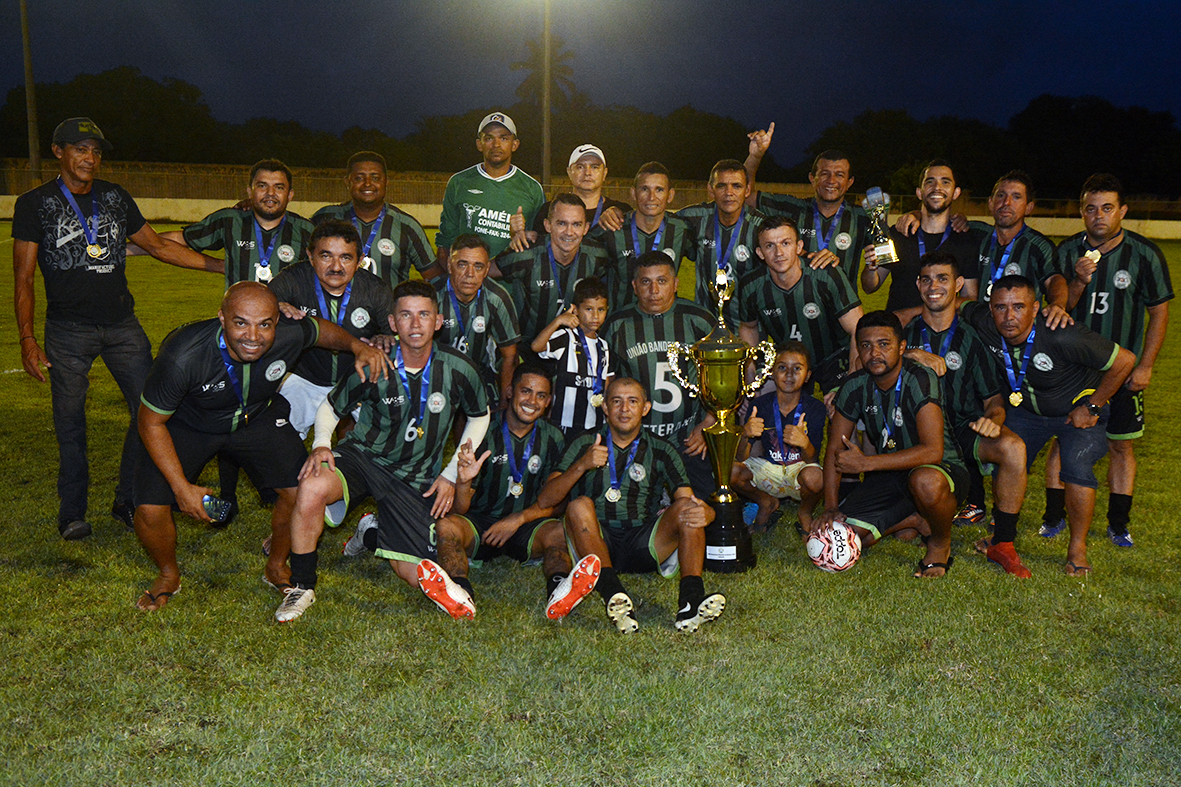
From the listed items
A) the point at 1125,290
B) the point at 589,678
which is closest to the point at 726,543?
the point at 589,678

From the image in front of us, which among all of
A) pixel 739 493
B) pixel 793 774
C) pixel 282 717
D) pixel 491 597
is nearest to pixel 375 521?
pixel 491 597

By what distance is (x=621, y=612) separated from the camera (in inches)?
158

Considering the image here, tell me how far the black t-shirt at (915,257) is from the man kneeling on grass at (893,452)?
108 cm

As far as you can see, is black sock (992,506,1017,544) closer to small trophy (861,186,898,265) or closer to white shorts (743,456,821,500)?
white shorts (743,456,821,500)

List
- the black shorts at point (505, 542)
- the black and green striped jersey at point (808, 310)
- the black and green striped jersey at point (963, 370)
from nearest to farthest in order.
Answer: the black shorts at point (505, 542) < the black and green striped jersey at point (963, 370) < the black and green striped jersey at point (808, 310)

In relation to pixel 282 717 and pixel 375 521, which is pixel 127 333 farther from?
pixel 282 717

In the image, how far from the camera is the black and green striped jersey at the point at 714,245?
5.78 m

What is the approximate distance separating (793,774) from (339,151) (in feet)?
168

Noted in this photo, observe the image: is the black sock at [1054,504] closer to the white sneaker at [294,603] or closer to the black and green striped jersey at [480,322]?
the black and green striped jersey at [480,322]

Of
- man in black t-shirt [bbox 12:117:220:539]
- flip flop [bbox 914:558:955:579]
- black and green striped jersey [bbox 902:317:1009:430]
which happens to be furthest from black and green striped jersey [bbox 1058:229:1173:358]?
man in black t-shirt [bbox 12:117:220:539]

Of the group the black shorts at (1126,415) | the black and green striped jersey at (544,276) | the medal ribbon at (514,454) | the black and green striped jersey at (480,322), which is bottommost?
the medal ribbon at (514,454)

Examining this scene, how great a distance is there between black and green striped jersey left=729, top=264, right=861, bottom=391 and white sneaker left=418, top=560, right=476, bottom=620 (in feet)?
8.34

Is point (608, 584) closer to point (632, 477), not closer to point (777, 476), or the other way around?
point (632, 477)

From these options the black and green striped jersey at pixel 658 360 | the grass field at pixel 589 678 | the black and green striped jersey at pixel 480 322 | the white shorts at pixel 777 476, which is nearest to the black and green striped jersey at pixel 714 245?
the black and green striped jersey at pixel 658 360
